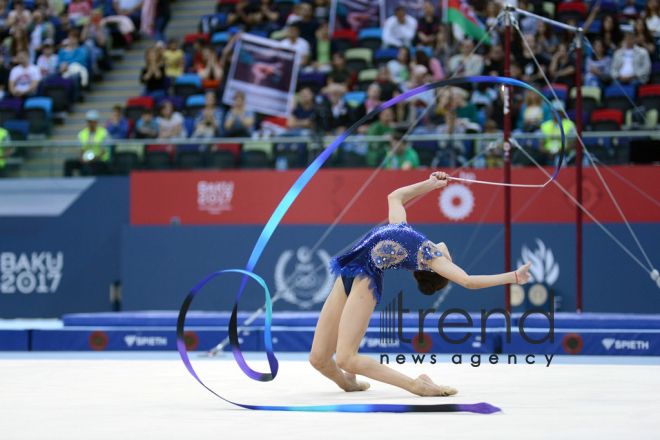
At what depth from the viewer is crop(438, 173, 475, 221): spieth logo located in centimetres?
1002

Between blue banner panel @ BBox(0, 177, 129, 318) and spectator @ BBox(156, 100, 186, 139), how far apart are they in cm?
102

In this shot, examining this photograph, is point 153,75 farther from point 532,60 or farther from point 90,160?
point 532,60

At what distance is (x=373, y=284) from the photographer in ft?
15.4

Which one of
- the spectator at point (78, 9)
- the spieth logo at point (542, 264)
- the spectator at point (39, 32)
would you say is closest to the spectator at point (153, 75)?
the spectator at point (39, 32)

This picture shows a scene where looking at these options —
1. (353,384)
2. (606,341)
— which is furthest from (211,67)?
(353,384)

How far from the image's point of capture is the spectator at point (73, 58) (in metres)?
14.0

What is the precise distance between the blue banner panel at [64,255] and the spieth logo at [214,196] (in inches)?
45.3

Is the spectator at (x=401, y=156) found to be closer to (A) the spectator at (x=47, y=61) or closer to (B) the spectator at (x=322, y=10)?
(B) the spectator at (x=322, y=10)

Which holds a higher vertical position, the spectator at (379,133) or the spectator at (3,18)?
the spectator at (3,18)

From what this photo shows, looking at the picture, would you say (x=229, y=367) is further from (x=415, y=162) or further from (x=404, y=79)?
(x=404, y=79)

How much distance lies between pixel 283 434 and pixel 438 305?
256 inches

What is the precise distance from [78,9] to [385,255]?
12.6 m

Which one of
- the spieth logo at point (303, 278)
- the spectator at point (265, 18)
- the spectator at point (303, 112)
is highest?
the spectator at point (265, 18)

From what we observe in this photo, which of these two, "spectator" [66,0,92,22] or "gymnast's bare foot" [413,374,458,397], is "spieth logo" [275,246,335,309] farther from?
"spectator" [66,0,92,22]
